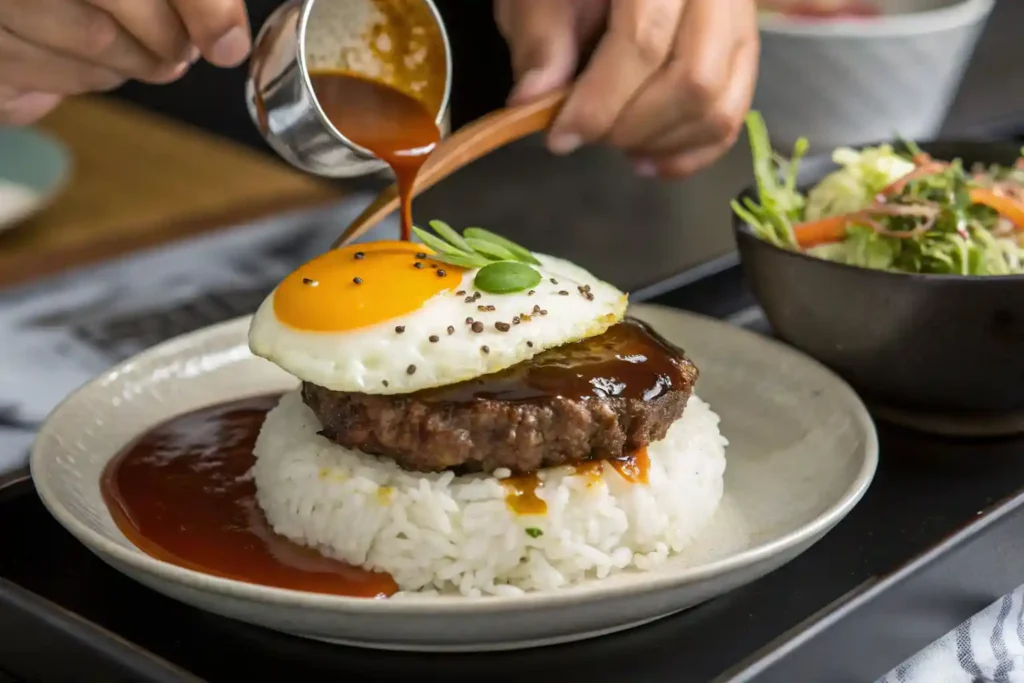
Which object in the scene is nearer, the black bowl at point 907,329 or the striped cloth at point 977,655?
the striped cloth at point 977,655

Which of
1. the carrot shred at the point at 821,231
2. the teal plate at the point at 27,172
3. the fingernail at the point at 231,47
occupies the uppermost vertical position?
the fingernail at the point at 231,47

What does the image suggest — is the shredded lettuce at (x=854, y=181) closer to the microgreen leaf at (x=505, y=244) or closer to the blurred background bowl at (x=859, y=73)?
the microgreen leaf at (x=505, y=244)

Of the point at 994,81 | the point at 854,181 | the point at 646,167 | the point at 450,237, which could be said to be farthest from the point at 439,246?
the point at 994,81

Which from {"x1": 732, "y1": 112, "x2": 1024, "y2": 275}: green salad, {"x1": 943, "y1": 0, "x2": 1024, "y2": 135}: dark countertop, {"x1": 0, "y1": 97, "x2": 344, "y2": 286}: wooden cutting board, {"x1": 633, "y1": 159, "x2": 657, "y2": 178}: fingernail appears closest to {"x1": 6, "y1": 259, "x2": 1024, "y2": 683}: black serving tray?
{"x1": 732, "y1": 112, "x2": 1024, "y2": 275}: green salad

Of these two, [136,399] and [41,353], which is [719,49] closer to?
[136,399]

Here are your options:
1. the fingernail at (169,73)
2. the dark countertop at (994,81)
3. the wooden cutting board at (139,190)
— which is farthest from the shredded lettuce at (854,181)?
the wooden cutting board at (139,190)

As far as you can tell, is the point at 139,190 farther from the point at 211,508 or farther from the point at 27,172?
the point at 211,508
